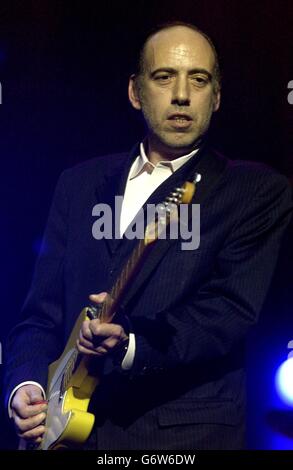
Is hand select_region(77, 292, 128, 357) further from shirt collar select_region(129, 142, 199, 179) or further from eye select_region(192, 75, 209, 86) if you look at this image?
eye select_region(192, 75, 209, 86)

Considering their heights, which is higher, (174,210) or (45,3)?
(45,3)

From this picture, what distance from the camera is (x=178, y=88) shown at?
90.7 inches

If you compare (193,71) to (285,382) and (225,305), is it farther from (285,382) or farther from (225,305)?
(285,382)

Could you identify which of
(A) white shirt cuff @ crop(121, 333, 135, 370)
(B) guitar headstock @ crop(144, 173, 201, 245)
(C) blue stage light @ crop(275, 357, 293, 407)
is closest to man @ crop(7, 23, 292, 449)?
(A) white shirt cuff @ crop(121, 333, 135, 370)

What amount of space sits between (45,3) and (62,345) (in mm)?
1139

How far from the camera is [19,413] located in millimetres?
2229

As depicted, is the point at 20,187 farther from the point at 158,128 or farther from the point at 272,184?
the point at 272,184

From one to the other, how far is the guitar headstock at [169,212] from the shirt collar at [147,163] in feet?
1.46

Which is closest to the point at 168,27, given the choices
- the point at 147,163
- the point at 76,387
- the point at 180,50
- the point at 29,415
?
the point at 180,50

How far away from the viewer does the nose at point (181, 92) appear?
7.49 ft

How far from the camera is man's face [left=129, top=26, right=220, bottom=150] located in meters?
2.30

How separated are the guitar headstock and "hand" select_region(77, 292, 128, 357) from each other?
0.22 meters
